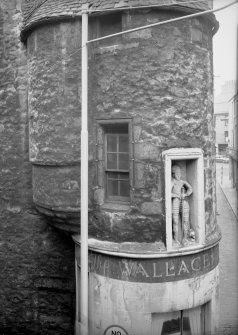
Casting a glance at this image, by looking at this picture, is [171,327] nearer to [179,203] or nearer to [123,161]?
[179,203]

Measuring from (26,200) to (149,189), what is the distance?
149 inches

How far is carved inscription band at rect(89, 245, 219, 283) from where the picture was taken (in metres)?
7.03

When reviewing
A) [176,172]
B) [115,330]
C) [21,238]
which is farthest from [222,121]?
[115,330]

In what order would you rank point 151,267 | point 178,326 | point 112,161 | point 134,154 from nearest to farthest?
point 151,267, point 134,154, point 178,326, point 112,161

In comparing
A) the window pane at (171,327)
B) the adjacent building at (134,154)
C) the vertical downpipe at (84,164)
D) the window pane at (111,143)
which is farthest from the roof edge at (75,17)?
the window pane at (171,327)

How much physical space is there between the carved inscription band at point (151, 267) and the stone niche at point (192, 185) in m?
0.31

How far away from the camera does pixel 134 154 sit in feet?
23.5

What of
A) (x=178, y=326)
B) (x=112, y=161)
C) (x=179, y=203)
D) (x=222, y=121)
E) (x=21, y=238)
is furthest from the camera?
(x=222, y=121)

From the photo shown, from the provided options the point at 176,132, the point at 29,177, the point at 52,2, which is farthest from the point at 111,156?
the point at 52,2

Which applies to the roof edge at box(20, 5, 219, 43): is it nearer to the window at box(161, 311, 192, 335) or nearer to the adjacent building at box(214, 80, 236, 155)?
the window at box(161, 311, 192, 335)

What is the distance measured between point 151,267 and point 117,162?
2230mm

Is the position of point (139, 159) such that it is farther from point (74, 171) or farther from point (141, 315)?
point (141, 315)

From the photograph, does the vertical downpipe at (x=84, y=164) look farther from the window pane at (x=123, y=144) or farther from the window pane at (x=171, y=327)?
the window pane at (x=171, y=327)

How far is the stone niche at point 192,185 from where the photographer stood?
7039 millimetres
